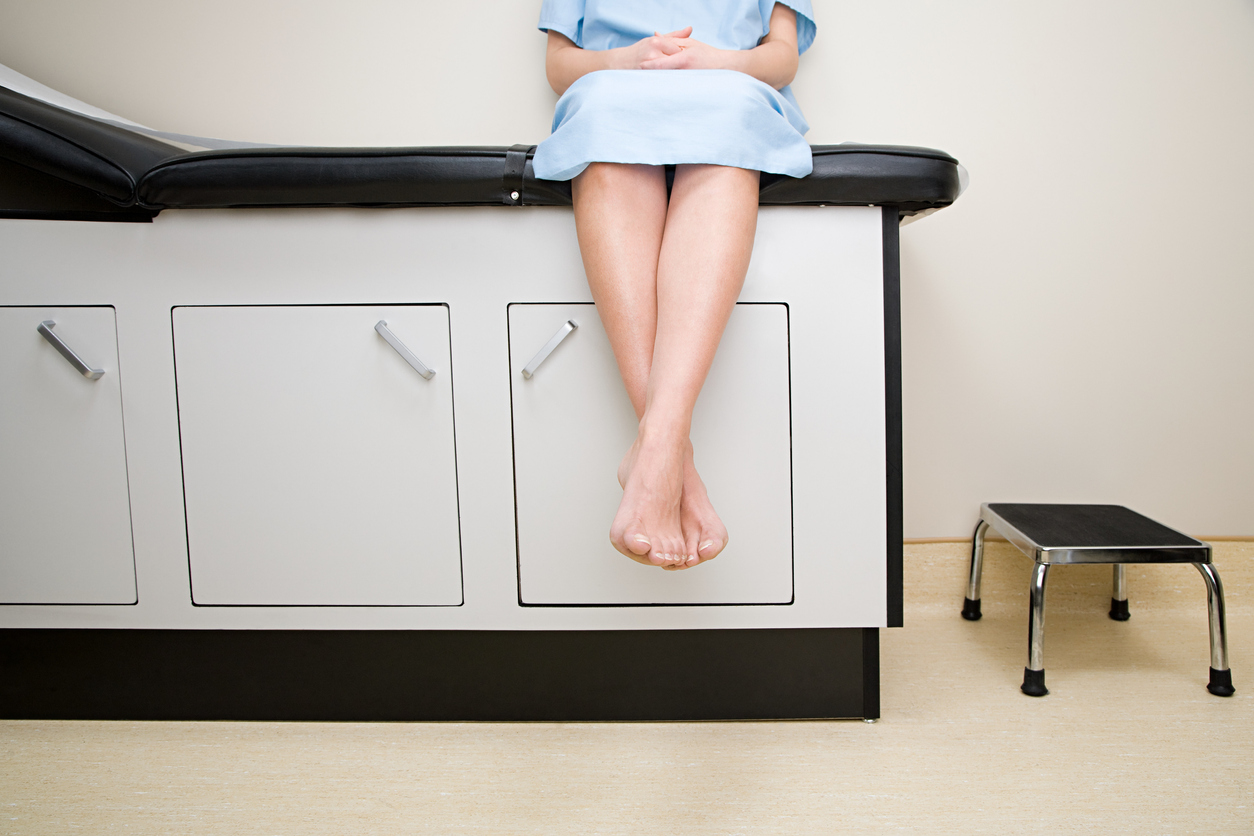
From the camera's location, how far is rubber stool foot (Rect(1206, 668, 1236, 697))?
2.86 ft

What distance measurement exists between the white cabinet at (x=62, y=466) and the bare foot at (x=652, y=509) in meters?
0.65

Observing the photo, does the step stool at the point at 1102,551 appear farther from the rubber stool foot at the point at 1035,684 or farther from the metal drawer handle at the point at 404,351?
the metal drawer handle at the point at 404,351

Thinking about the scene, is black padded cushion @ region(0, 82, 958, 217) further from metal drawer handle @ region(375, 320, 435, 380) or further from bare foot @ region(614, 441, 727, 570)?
bare foot @ region(614, 441, 727, 570)

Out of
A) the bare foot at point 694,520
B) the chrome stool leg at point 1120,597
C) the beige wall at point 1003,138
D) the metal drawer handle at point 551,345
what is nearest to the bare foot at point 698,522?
the bare foot at point 694,520

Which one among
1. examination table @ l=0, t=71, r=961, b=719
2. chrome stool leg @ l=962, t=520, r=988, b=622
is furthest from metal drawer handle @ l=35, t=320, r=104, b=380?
chrome stool leg @ l=962, t=520, r=988, b=622

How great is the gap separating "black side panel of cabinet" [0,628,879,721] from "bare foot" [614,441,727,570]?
211 mm

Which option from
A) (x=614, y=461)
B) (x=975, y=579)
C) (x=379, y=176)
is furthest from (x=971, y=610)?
(x=379, y=176)

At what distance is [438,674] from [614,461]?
1.19 feet

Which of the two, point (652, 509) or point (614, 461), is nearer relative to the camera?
point (652, 509)

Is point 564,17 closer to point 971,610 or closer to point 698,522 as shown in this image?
point 698,522

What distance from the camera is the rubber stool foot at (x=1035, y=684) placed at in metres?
0.89

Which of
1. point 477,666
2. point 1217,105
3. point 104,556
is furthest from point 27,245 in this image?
point 1217,105

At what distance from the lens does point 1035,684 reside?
886 mm

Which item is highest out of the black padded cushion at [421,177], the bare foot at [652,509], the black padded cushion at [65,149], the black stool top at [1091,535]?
the black padded cushion at [65,149]
